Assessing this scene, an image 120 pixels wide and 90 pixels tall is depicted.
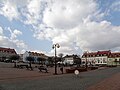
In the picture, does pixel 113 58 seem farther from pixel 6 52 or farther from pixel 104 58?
pixel 6 52

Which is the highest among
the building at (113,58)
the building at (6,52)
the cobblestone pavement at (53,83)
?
the building at (6,52)

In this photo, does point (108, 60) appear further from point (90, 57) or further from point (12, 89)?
point (12, 89)

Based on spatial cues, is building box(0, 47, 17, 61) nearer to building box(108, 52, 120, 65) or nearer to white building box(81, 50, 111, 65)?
white building box(81, 50, 111, 65)

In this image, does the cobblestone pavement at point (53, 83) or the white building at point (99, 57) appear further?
the white building at point (99, 57)

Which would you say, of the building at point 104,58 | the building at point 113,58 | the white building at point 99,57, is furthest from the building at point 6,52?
the building at point 113,58

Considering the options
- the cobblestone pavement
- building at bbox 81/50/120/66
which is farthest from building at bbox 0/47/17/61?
the cobblestone pavement

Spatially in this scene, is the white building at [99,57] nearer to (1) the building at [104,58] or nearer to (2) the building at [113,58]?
(1) the building at [104,58]

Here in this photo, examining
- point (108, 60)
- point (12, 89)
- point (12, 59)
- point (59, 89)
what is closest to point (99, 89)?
point (59, 89)

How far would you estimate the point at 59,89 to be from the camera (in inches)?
603

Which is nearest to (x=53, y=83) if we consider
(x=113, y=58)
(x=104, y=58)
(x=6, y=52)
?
(x=6, y=52)

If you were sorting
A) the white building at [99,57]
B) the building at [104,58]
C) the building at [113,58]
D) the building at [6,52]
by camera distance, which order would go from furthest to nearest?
the white building at [99,57]
the building at [104,58]
the building at [113,58]
the building at [6,52]

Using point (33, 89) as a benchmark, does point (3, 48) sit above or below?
above

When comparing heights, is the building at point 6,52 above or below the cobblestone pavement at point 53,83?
above

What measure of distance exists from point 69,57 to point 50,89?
529ft
